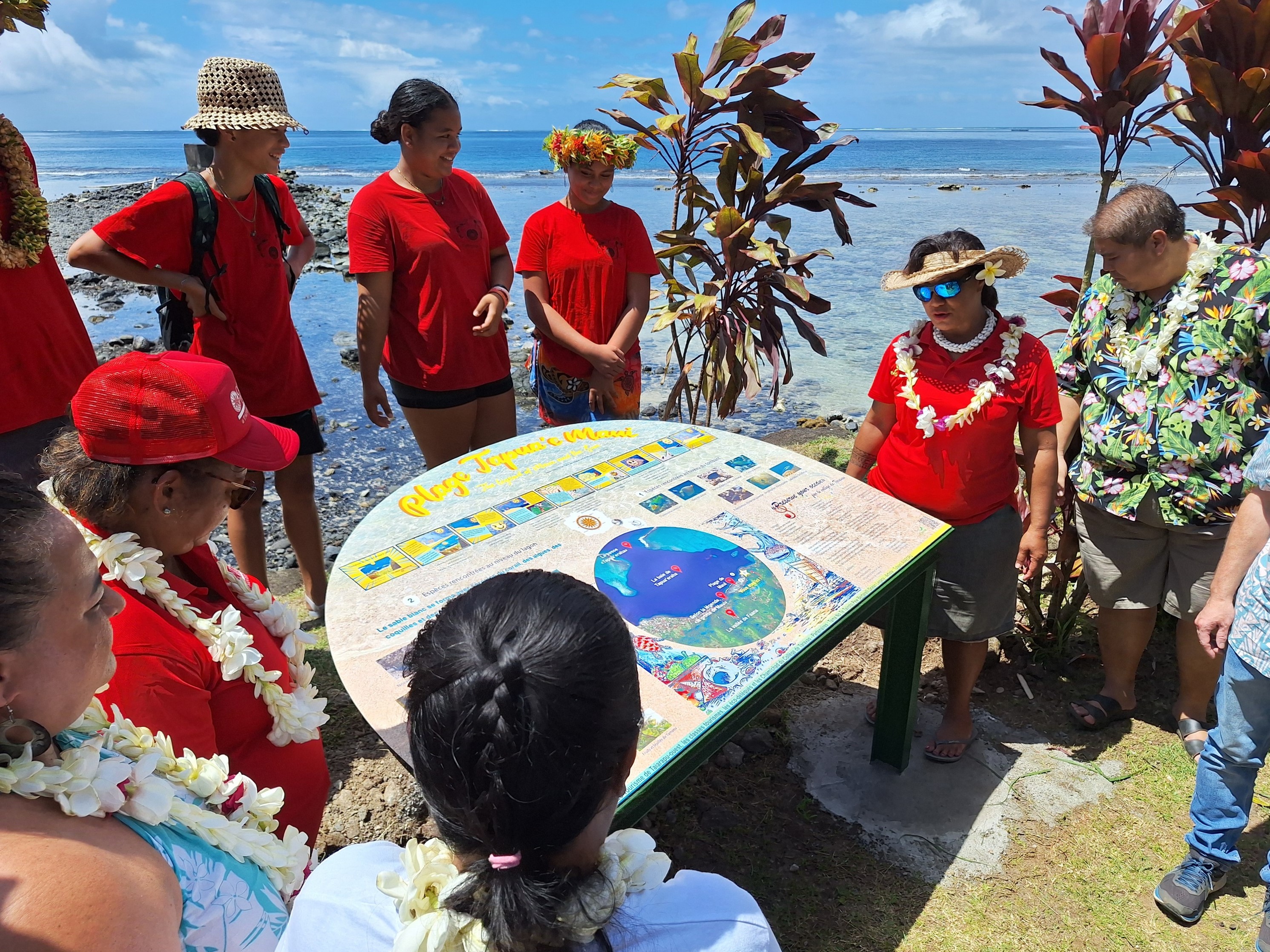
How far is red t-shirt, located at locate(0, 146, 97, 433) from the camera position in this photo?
2445 millimetres

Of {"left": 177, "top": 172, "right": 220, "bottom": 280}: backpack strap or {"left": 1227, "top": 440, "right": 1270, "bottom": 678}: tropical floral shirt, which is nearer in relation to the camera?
{"left": 1227, "top": 440, "right": 1270, "bottom": 678}: tropical floral shirt

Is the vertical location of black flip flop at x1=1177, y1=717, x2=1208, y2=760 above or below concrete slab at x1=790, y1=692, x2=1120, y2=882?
above

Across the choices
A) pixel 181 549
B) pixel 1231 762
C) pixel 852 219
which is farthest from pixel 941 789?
pixel 852 219

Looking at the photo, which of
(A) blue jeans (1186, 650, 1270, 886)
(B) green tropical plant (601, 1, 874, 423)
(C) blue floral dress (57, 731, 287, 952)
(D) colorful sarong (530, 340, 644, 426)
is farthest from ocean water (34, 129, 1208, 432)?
(C) blue floral dress (57, 731, 287, 952)

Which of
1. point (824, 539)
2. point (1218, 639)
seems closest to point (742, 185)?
point (824, 539)

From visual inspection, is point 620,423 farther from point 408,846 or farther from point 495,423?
point 408,846

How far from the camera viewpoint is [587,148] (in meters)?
3.29

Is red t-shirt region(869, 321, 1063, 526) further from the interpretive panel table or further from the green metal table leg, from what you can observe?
the green metal table leg

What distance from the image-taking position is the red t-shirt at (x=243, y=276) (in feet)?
8.82

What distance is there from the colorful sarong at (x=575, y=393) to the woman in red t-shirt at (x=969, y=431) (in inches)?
48.0

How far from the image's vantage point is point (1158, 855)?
8.05ft

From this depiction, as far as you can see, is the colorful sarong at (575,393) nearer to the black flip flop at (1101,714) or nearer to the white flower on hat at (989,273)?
the white flower on hat at (989,273)

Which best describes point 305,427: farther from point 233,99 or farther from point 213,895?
point 213,895

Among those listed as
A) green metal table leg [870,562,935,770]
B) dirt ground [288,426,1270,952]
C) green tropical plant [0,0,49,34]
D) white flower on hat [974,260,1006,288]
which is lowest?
dirt ground [288,426,1270,952]
